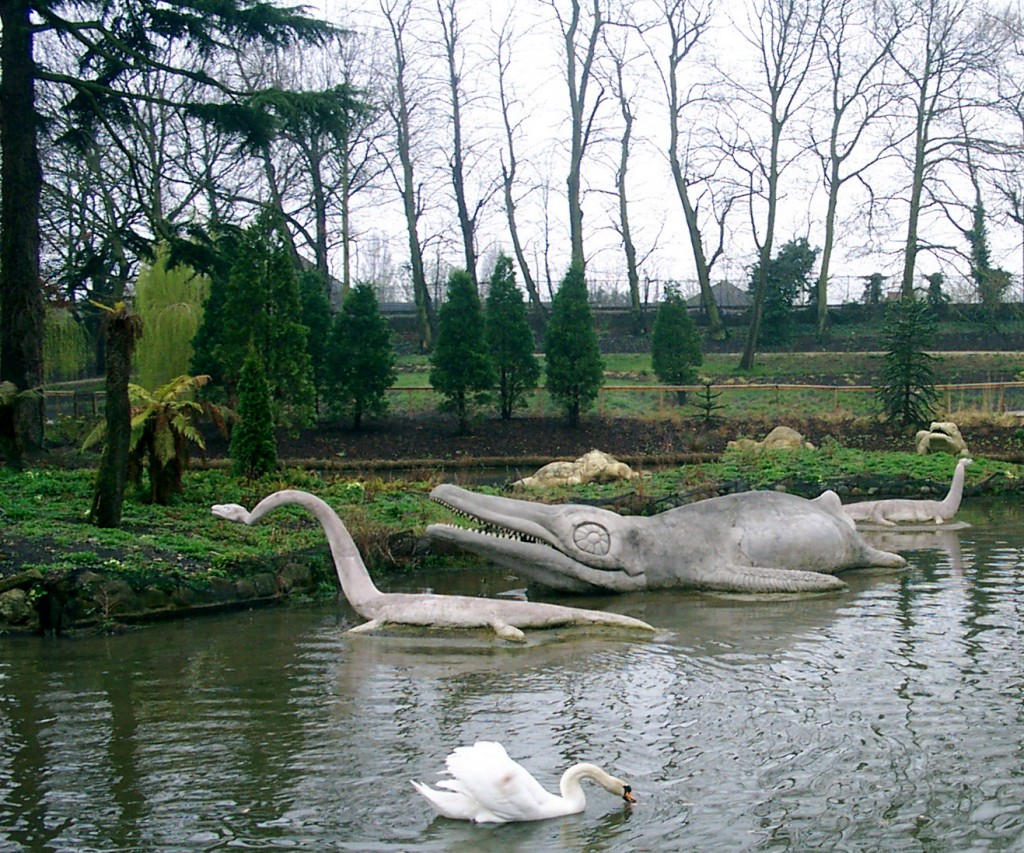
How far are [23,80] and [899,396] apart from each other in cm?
1987

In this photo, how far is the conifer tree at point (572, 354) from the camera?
100ft

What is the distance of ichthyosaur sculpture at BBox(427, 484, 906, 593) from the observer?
1156 cm

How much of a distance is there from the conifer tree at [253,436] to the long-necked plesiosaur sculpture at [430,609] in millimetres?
6079

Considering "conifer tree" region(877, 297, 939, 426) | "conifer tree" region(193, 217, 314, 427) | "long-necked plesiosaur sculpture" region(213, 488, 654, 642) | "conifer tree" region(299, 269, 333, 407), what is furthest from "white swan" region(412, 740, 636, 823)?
"conifer tree" region(299, 269, 333, 407)

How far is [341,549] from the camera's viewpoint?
10.5m

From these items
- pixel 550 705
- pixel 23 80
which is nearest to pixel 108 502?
pixel 550 705

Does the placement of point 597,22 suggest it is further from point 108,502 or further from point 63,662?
point 63,662

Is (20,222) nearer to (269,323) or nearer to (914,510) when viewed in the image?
(269,323)

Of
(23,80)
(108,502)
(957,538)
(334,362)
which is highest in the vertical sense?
(23,80)

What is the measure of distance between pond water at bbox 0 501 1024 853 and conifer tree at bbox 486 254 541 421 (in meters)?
20.2

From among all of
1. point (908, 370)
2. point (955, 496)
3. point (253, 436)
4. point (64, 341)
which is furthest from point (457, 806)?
point (64, 341)

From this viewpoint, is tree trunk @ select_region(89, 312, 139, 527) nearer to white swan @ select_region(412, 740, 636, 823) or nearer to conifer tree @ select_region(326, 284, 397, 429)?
white swan @ select_region(412, 740, 636, 823)

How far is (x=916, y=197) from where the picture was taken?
138 feet

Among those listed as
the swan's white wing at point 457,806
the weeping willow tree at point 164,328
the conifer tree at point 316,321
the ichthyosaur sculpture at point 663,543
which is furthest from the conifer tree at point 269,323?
the swan's white wing at point 457,806
